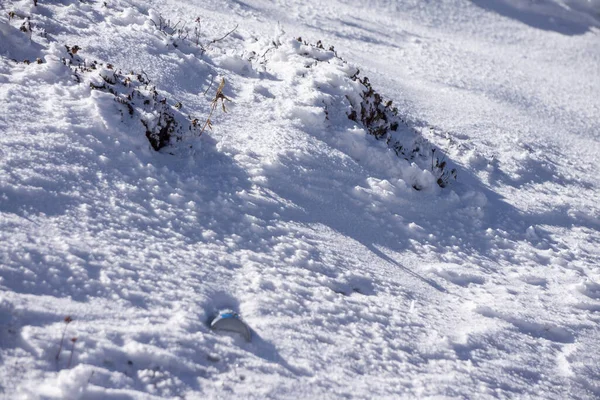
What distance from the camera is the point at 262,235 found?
3.87 m

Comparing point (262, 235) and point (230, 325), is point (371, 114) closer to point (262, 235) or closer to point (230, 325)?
point (262, 235)

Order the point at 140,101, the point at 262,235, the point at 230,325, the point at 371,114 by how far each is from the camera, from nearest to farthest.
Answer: the point at 230,325, the point at 262,235, the point at 140,101, the point at 371,114

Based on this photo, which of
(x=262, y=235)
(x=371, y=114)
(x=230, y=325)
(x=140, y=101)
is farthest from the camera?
(x=371, y=114)

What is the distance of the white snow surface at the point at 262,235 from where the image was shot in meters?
2.73

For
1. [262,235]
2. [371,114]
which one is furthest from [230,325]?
[371,114]

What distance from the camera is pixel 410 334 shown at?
3424 millimetres

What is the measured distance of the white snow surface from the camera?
273cm

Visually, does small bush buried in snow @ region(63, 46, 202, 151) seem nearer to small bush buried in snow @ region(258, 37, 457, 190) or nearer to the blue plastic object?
small bush buried in snow @ region(258, 37, 457, 190)

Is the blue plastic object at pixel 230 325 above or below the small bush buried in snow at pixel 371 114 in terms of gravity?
below

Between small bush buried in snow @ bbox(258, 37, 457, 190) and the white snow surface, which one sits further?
small bush buried in snow @ bbox(258, 37, 457, 190)

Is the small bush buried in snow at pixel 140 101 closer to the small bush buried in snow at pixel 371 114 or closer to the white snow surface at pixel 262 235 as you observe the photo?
the white snow surface at pixel 262 235

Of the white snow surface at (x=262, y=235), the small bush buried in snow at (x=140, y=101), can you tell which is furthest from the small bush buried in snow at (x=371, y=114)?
the small bush buried in snow at (x=140, y=101)

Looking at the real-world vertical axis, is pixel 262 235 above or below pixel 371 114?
below

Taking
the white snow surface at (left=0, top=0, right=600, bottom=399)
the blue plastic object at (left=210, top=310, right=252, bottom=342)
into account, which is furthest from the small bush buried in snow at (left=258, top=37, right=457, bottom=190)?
the blue plastic object at (left=210, top=310, right=252, bottom=342)
